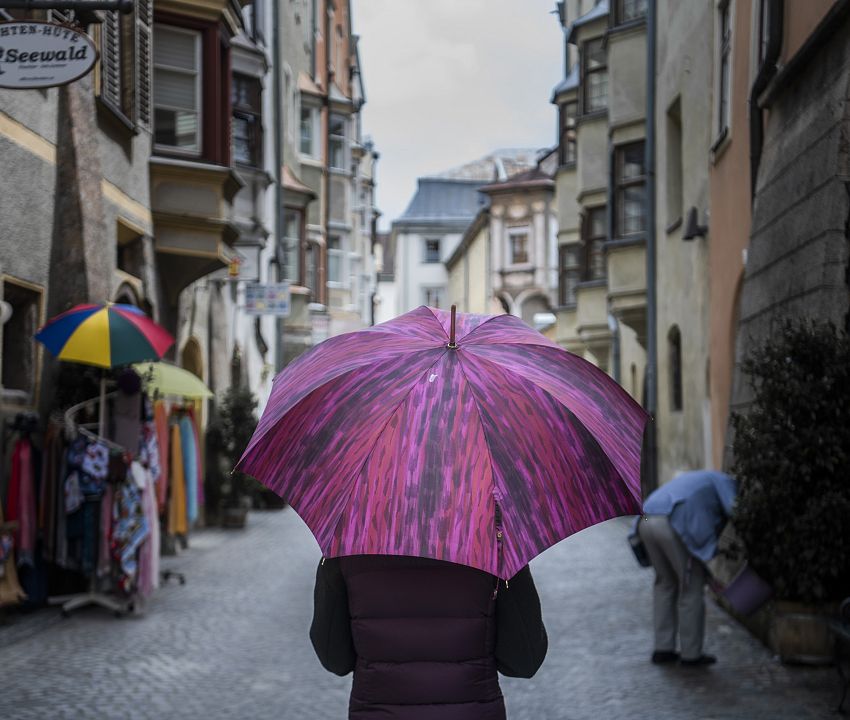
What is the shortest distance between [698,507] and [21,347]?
6.28 meters

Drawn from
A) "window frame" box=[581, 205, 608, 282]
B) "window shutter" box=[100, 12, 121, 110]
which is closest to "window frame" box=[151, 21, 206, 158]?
"window shutter" box=[100, 12, 121, 110]

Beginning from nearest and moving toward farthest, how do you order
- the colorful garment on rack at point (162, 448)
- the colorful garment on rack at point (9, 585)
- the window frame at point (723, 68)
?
the colorful garment on rack at point (9, 585), the colorful garment on rack at point (162, 448), the window frame at point (723, 68)

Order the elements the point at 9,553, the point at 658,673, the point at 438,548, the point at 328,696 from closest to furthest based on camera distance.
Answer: the point at 438,548 → the point at 328,696 → the point at 658,673 → the point at 9,553

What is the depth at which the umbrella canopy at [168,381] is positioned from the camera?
12.8m

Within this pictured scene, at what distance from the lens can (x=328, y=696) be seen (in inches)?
310

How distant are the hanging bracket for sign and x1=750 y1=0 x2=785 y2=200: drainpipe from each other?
18.2 ft

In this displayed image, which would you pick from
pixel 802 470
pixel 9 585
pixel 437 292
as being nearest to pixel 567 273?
pixel 9 585

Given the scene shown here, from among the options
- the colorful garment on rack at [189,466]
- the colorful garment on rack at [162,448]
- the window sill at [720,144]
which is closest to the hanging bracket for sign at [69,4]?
the colorful garment on rack at [162,448]

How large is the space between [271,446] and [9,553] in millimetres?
7302

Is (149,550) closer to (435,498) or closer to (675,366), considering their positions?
(435,498)

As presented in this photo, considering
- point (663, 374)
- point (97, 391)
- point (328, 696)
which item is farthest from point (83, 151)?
point (663, 374)

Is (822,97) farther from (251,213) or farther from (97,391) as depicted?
(251,213)

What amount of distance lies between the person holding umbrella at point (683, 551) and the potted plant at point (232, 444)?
456 inches

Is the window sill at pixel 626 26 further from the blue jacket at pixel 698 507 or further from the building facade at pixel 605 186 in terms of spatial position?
the blue jacket at pixel 698 507
